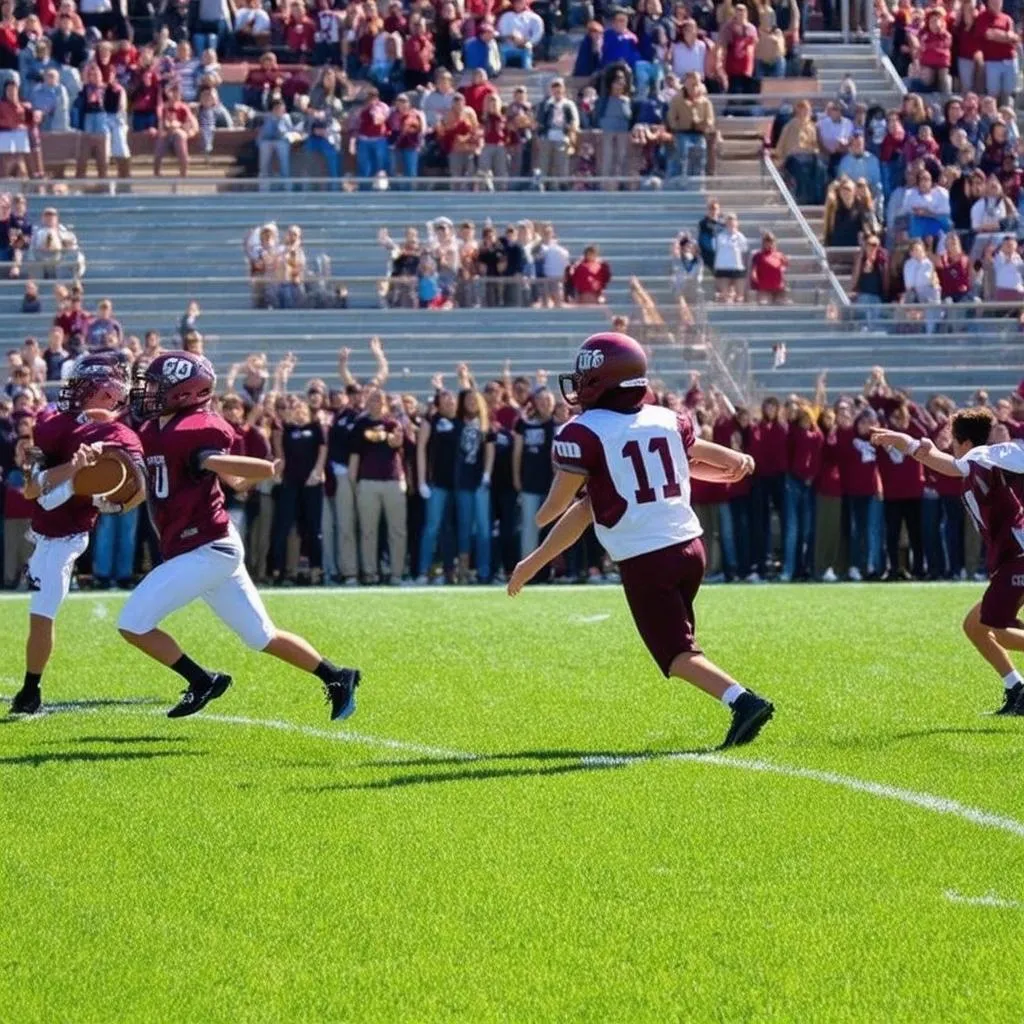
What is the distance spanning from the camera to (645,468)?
880 centimetres

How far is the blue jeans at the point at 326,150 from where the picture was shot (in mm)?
28000

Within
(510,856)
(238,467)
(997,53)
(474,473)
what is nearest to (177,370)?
(238,467)

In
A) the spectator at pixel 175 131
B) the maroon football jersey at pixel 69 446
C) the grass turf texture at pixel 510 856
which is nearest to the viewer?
the grass turf texture at pixel 510 856

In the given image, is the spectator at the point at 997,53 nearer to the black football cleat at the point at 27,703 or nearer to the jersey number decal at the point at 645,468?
the black football cleat at the point at 27,703

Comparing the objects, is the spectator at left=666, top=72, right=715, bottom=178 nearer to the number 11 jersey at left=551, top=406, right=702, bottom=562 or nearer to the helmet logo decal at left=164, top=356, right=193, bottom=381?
the helmet logo decal at left=164, top=356, right=193, bottom=381

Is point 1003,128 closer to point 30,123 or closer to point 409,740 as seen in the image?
point 30,123

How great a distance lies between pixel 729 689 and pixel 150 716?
303cm

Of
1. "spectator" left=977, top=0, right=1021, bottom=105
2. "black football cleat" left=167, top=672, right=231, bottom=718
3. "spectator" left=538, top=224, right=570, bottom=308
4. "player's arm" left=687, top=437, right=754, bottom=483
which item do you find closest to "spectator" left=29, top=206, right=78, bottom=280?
"spectator" left=538, top=224, right=570, bottom=308

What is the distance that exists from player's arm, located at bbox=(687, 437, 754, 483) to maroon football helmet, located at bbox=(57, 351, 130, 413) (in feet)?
9.29

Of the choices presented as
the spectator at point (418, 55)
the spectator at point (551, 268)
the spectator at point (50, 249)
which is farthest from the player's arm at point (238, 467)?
the spectator at point (418, 55)

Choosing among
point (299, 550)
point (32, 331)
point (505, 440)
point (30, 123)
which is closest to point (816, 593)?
point (505, 440)

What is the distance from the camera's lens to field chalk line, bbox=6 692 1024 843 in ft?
24.2

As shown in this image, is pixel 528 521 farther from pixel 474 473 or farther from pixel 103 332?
pixel 103 332

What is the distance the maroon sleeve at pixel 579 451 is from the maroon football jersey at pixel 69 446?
2.33 meters
